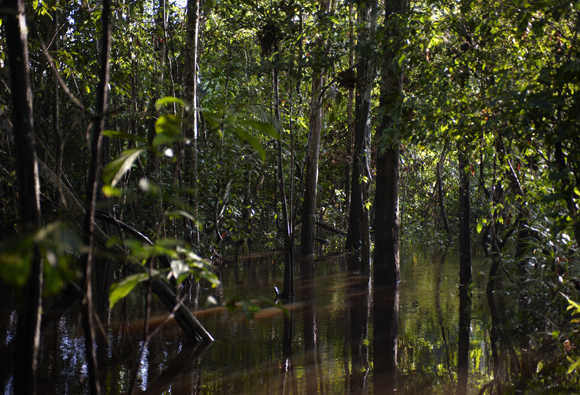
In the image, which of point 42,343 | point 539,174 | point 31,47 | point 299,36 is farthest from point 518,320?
point 31,47

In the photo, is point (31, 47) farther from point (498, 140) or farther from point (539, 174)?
point (539, 174)

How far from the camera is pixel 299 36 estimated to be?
24.8 feet

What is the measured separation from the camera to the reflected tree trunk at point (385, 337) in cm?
460

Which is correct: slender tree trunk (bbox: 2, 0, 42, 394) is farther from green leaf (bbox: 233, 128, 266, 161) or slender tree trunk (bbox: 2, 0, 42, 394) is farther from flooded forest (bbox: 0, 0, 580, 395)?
green leaf (bbox: 233, 128, 266, 161)

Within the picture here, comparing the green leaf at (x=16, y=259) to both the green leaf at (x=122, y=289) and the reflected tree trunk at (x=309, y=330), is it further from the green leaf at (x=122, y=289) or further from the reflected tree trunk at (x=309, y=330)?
the reflected tree trunk at (x=309, y=330)

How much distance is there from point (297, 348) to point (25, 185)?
4636 mm

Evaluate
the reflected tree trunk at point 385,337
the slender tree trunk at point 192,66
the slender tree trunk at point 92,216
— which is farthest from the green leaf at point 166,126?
the slender tree trunk at point 192,66

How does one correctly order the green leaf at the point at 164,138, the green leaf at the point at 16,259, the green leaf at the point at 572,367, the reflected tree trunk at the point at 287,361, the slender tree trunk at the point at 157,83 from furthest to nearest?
the slender tree trunk at the point at 157,83 < the reflected tree trunk at the point at 287,361 < the green leaf at the point at 572,367 < the green leaf at the point at 164,138 < the green leaf at the point at 16,259

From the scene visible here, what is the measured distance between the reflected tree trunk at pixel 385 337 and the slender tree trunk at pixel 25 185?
346cm

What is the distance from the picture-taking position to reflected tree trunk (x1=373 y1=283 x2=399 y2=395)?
4598 millimetres

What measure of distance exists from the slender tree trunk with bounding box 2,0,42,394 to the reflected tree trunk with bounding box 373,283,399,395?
11.4 feet

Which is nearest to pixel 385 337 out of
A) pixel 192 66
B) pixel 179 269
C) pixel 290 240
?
pixel 290 240

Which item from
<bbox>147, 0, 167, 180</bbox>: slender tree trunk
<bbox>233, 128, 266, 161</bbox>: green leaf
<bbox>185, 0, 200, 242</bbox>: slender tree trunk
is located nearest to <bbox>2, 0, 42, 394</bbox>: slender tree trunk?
<bbox>233, 128, 266, 161</bbox>: green leaf

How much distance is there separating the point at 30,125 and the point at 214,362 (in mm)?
4182
